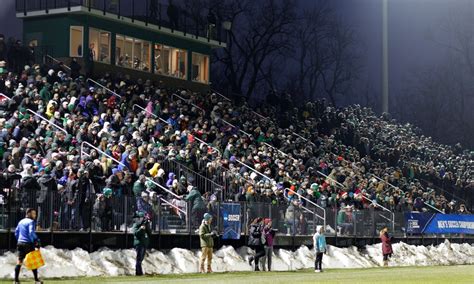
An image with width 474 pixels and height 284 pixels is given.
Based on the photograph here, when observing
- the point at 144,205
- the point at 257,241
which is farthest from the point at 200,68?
the point at 144,205

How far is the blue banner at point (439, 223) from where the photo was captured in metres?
54.0

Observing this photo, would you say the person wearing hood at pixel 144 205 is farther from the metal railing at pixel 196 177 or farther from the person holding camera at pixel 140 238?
the metal railing at pixel 196 177

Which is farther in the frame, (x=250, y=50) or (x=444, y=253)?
(x=250, y=50)

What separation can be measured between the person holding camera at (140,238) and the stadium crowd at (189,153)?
1215 millimetres

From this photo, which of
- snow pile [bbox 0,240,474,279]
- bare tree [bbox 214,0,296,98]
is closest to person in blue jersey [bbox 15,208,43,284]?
snow pile [bbox 0,240,474,279]

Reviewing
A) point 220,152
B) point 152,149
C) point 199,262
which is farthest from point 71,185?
point 220,152

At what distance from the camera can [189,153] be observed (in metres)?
47.7

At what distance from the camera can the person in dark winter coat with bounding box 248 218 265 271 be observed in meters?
42.2

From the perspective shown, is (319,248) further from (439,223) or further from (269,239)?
(439,223)

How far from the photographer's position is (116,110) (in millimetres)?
49531

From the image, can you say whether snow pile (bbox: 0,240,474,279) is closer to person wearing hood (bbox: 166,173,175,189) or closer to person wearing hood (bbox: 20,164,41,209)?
person wearing hood (bbox: 20,164,41,209)

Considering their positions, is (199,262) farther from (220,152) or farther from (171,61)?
(171,61)

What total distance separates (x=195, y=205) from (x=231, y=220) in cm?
252

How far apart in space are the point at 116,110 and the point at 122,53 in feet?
48.2
